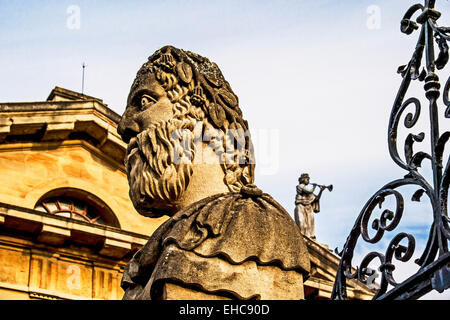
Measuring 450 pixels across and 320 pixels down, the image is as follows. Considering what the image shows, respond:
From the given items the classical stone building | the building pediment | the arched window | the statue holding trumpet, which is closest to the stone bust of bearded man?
the classical stone building

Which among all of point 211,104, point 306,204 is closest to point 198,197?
point 211,104

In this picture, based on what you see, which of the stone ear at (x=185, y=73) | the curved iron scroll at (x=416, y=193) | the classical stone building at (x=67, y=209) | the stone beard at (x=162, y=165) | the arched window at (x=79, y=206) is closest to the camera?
the curved iron scroll at (x=416, y=193)

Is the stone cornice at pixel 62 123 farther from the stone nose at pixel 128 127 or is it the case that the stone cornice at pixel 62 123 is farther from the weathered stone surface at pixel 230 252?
the weathered stone surface at pixel 230 252

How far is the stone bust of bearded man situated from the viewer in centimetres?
410

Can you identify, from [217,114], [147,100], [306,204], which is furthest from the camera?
[306,204]

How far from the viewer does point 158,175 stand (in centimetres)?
468

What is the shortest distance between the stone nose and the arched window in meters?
17.2

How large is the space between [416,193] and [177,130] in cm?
136

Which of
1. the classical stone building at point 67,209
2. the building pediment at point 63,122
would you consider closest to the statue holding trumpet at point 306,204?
the classical stone building at point 67,209

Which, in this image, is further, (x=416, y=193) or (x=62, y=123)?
(x=62, y=123)

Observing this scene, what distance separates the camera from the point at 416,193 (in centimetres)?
375

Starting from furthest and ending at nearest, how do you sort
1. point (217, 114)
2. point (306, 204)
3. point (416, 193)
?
point (306, 204) < point (217, 114) < point (416, 193)

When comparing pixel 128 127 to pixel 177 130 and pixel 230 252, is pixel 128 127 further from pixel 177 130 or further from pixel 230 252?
pixel 230 252

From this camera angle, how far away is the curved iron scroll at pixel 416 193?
3.50 metres
